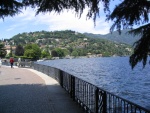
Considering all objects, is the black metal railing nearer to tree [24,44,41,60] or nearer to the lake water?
the lake water

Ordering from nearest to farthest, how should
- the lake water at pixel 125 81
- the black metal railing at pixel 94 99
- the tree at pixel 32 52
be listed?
the black metal railing at pixel 94 99 → the lake water at pixel 125 81 → the tree at pixel 32 52

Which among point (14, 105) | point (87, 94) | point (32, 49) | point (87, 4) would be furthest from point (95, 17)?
point (32, 49)

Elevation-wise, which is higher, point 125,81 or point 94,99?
point 94,99

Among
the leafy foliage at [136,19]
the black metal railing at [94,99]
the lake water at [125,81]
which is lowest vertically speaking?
the lake water at [125,81]

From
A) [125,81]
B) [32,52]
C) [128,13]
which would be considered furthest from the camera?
[32,52]

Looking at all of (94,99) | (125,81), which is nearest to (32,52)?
(125,81)

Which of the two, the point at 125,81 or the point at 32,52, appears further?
the point at 32,52

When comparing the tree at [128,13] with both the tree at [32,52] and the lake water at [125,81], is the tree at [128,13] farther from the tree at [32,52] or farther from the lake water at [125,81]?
the tree at [32,52]

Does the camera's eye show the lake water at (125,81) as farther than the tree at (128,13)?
Yes

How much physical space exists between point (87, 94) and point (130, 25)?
2868 millimetres

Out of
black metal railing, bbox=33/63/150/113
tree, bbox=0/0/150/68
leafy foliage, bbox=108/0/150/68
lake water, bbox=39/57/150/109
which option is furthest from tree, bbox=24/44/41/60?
leafy foliage, bbox=108/0/150/68

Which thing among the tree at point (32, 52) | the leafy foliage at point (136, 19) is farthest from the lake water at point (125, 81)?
the tree at point (32, 52)

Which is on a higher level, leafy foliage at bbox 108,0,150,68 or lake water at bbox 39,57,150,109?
leafy foliage at bbox 108,0,150,68

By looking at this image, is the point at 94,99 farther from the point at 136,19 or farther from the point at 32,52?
the point at 32,52
